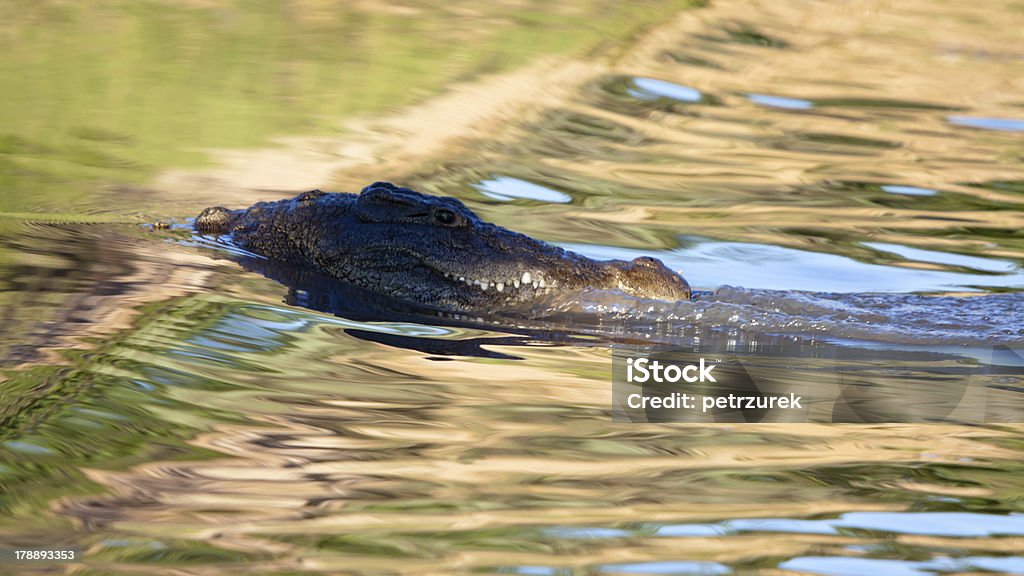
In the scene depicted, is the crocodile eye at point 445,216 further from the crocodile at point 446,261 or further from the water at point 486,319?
the water at point 486,319

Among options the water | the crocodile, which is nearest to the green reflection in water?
the water

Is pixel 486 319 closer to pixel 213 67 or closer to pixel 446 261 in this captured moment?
pixel 446 261

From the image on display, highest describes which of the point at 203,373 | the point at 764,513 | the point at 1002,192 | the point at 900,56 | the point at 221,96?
the point at 900,56

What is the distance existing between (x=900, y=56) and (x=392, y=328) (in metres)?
9.14

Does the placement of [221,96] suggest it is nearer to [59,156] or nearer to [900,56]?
[59,156]

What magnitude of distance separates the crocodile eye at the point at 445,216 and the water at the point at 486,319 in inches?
15.9

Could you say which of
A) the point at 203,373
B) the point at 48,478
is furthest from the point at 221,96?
the point at 48,478

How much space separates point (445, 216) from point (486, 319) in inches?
17.2

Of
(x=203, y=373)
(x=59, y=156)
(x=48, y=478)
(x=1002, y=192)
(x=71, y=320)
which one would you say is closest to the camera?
(x=48, y=478)

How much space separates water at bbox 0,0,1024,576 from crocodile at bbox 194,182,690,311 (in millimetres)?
112

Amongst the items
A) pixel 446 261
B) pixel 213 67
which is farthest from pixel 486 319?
pixel 213 67

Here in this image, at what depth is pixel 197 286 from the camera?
4695mm


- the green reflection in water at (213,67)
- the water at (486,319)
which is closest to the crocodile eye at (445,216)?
the water at (486,319)

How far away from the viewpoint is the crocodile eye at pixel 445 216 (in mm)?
4859
